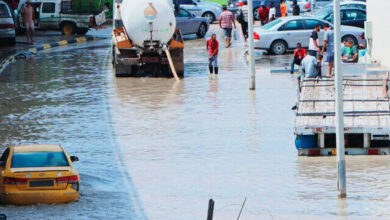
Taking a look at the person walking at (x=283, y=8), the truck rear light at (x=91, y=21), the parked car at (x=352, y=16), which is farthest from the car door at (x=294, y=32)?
the truck rear light at (x=91, y=21)

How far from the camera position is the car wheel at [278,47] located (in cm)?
4078

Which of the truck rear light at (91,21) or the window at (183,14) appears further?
the truck rear light at (91,21)

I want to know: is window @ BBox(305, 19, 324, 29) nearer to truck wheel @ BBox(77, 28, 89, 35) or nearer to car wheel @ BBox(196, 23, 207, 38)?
car wheel @ BBox(196, 23, 207, 38)

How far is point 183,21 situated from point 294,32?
8333 millimetres

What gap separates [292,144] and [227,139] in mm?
1632

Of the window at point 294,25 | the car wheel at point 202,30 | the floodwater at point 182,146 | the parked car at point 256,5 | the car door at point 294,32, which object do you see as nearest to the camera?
the floodwater at point 182,146

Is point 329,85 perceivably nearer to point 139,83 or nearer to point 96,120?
point 96,120

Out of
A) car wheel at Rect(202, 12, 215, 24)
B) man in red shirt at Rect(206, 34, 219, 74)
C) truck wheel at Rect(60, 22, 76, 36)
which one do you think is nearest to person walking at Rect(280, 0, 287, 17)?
car wheel at Rect(202, 12, 215, 24)

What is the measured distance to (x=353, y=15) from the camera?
149 ft

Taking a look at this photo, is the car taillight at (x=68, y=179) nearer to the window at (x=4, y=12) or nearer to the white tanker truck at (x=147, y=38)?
the white tanker truck at (x=147, y=38)

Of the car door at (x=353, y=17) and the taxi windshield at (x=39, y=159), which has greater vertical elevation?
the car door at (x=353, y=17)

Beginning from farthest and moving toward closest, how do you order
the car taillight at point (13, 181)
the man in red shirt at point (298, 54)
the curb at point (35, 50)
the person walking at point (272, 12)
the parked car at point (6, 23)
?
the person walking at point (272, 12) < the parked car at point (6, 23) < the curb at point (35, 50) < the man in red shirt at point (298, 54) < the car taillight at point (13, 181)

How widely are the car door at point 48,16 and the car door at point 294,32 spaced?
14715 millimetres

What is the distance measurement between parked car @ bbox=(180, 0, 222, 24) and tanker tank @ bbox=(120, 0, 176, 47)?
2053 centimetres
